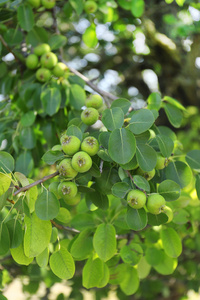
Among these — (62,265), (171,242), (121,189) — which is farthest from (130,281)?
(121,189)

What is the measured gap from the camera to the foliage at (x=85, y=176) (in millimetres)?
822

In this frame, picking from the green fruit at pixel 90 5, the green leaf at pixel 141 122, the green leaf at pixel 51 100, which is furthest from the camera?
the green fruit at pixel 90 5

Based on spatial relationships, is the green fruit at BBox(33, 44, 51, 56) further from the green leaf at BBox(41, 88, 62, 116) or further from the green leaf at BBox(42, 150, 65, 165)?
the green leaf at BBox(42, 150, 65, 165)

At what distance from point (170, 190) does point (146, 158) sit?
0.11 metres

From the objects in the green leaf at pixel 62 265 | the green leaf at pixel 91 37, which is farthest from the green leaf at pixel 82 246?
the green leaf at pixel 91 37

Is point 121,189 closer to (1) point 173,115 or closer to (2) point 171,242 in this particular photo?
(2) point 171,242

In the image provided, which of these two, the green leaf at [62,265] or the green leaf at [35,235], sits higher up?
the green leaf at [35,235]

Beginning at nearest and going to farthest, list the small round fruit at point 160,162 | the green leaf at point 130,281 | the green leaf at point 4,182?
the green leaf at point 4,182 → the small round fruit at point 160,162 → the green leaf at point 130,281

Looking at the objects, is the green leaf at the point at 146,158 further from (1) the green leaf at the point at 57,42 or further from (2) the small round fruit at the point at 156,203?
(1) the green leaf at the point at 57,42

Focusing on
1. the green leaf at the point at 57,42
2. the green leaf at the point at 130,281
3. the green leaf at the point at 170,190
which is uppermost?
the green leaf at the point at 57,42

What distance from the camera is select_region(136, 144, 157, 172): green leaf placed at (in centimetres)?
85

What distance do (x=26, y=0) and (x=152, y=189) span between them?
3.09ft

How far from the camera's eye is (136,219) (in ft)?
2.76

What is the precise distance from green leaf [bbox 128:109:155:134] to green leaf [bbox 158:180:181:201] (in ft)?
0.48
